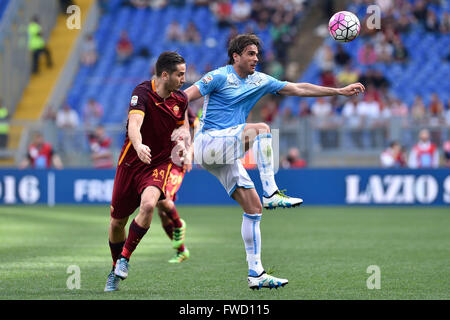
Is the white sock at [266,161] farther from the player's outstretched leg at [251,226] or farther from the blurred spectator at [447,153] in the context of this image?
the blurred spectator at [447,153]

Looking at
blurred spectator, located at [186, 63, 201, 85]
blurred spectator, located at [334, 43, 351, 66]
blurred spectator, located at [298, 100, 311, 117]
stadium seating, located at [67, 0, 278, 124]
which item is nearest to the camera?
blurred spectator, located at [298, 100, 311, 117]

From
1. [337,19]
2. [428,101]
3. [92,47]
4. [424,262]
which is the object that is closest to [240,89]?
[337,19]

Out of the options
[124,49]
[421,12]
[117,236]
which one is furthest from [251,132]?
[124,49]

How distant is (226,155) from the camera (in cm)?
864

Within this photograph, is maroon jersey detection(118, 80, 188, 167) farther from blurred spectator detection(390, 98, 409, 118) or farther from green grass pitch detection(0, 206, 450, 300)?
blurred spectator detection(390, 98, 409, 118)

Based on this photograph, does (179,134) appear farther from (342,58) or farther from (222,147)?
(342,58)

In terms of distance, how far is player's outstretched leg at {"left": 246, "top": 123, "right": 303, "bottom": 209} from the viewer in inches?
334

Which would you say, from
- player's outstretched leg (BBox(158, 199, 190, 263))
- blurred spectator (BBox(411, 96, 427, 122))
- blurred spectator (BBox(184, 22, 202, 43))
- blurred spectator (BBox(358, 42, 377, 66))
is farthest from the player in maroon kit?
blurred spectator (BBox(184, 22, 202, 43))

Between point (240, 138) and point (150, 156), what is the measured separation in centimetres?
94

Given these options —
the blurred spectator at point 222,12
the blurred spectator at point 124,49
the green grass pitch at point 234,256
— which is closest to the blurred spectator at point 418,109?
the green grass pitch at point 234,256

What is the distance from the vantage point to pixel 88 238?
14180 millimetres

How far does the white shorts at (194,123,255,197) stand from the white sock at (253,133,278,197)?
146mm

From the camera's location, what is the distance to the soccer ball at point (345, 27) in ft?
29.0

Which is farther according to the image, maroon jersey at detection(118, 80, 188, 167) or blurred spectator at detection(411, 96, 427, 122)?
blurred spectator at detection(411, 96, 427, 122)
